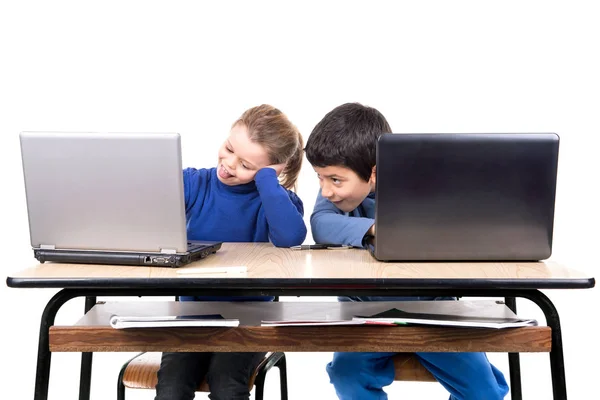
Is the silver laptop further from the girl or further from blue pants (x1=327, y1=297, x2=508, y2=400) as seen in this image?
blue pants (x1=327, y1=297, x2=508, y2=400)

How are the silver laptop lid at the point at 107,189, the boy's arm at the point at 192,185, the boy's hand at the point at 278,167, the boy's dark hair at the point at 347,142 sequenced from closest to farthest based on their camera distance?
the silver laptop lid at the point at 107,189, the boy's dark hair at the point at 347,142, the boy's hand at the point at 278,167, the boy's arm at the point at 192,185

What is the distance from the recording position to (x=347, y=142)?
2396mm

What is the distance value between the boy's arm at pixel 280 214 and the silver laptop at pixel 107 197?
382 mm

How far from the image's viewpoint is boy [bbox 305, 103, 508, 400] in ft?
7.53

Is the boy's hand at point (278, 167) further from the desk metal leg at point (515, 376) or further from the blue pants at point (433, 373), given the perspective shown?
the desk metal leg at point (515, 376)

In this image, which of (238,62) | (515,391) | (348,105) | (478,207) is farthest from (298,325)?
(238,62)

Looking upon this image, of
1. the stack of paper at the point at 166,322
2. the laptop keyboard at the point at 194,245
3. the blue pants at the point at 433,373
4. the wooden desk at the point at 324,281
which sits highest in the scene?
the laptop keyboard at the point at 194,245

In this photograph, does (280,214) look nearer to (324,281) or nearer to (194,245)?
(194,245)

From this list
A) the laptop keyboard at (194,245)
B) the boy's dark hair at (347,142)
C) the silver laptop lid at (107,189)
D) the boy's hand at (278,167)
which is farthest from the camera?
the boy's hand at (278,167)

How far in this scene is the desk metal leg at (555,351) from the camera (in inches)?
74.7

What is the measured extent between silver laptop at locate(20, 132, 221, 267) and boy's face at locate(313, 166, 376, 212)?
52 cm

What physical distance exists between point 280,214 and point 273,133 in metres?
0.27

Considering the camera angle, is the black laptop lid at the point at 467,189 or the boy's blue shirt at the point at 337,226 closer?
the black laptop lid at the point at 467,189

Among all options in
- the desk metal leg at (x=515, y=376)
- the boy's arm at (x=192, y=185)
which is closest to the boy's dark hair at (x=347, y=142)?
the boy's arm at (x=192, y=185)
